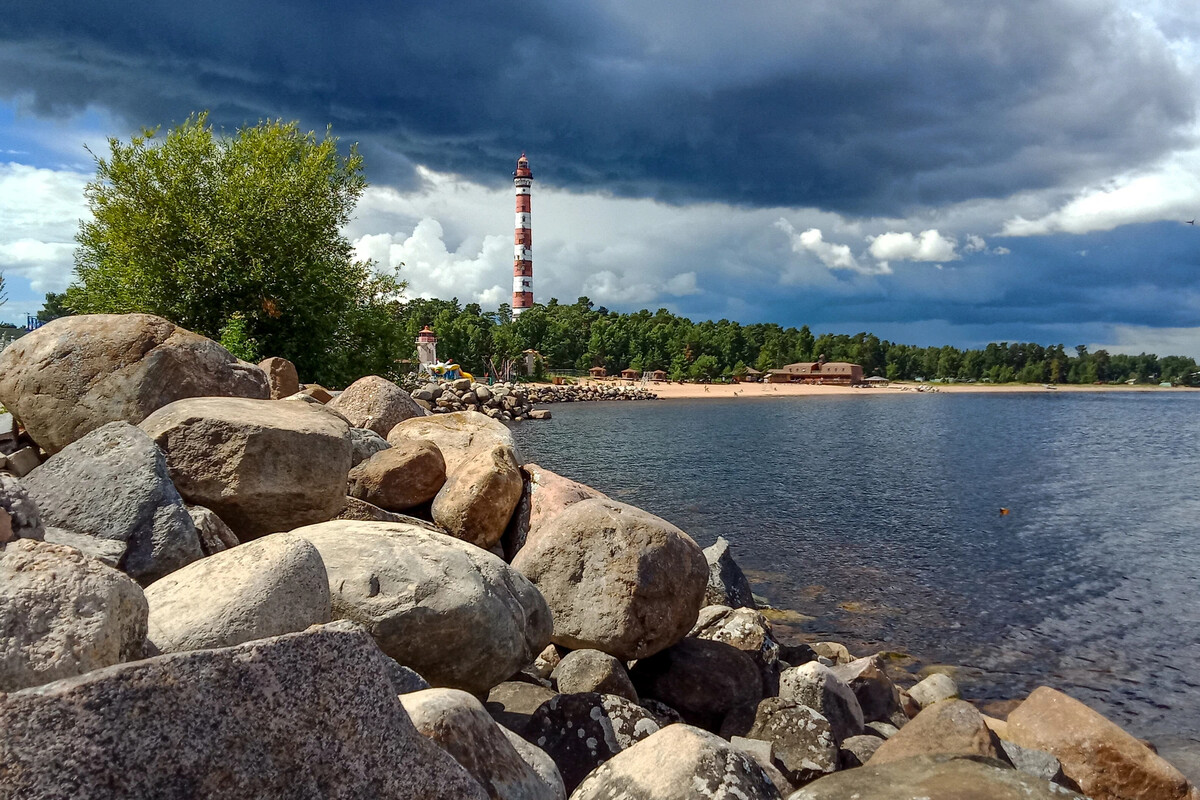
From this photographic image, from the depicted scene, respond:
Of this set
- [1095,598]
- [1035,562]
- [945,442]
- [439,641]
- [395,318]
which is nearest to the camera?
[439,641]

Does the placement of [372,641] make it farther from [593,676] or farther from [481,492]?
[481,492]

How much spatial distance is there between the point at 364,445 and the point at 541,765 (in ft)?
24.0

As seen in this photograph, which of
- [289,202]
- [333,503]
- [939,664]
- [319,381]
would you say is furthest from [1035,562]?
[289,202]

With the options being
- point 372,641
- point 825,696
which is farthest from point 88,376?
point 825,696

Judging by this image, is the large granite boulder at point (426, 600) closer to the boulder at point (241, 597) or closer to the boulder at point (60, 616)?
the boulder at point (241, 597)

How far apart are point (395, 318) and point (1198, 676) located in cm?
3066

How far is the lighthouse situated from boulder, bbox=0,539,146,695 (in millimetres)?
126821

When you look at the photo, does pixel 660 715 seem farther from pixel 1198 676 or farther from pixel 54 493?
pixel 1198 676

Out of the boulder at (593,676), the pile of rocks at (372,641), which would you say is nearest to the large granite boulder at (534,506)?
the pile of rocks at (372,641)

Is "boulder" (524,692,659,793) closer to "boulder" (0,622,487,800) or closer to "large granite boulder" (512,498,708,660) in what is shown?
"large granite boulder" (512,498,708,660)

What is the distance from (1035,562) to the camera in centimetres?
2125

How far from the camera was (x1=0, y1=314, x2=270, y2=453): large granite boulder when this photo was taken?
28.8ft

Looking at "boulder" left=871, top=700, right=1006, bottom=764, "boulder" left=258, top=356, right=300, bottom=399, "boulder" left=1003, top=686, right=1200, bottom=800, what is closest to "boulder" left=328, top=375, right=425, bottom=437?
"boulder" left=258, top=356, right=300, bottom=399

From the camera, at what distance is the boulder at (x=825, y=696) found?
28.2 ft
